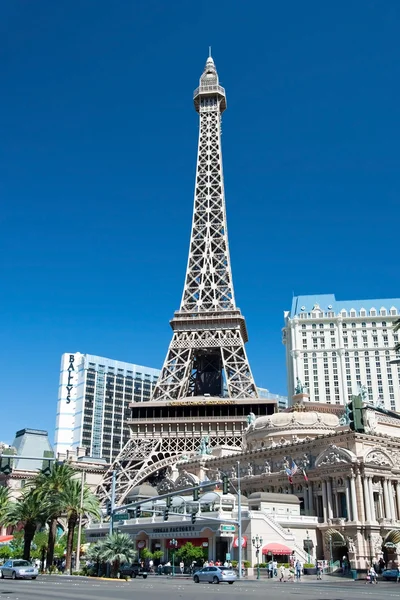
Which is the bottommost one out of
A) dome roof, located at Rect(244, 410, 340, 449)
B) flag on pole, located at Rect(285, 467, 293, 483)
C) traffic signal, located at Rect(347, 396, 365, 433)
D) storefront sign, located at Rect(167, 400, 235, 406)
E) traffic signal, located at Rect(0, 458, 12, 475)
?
traffic signal, located at Rect(0, 458, 12, 475)

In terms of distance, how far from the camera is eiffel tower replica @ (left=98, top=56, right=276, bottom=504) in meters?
102

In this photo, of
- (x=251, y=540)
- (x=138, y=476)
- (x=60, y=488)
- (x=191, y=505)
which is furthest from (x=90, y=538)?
(x=251, y=540)

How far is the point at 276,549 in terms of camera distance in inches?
2398

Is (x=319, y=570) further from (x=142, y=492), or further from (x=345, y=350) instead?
(x=345, y=350)

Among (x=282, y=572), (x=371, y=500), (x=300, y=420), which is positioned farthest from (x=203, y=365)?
(x=282, y=572)

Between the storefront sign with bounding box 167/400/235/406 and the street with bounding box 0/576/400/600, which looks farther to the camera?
the storefront sign with bounding box 167/400/235/406

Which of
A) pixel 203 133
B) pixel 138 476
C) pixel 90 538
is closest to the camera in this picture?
pixel 90 538

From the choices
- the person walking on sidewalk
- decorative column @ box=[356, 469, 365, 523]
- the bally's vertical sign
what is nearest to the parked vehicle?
the person walking on sidewalk

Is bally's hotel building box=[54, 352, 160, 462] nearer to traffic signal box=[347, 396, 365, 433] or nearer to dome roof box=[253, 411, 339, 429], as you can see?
dome roof box=[253, 411, 339, 429]

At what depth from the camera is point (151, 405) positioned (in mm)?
104250

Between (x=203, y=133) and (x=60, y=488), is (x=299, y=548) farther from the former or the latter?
(x=203, y=133)

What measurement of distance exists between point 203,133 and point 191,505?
93002 mm

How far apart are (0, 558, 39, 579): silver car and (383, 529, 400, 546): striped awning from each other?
37497 millimetres

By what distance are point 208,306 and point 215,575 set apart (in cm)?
7762
